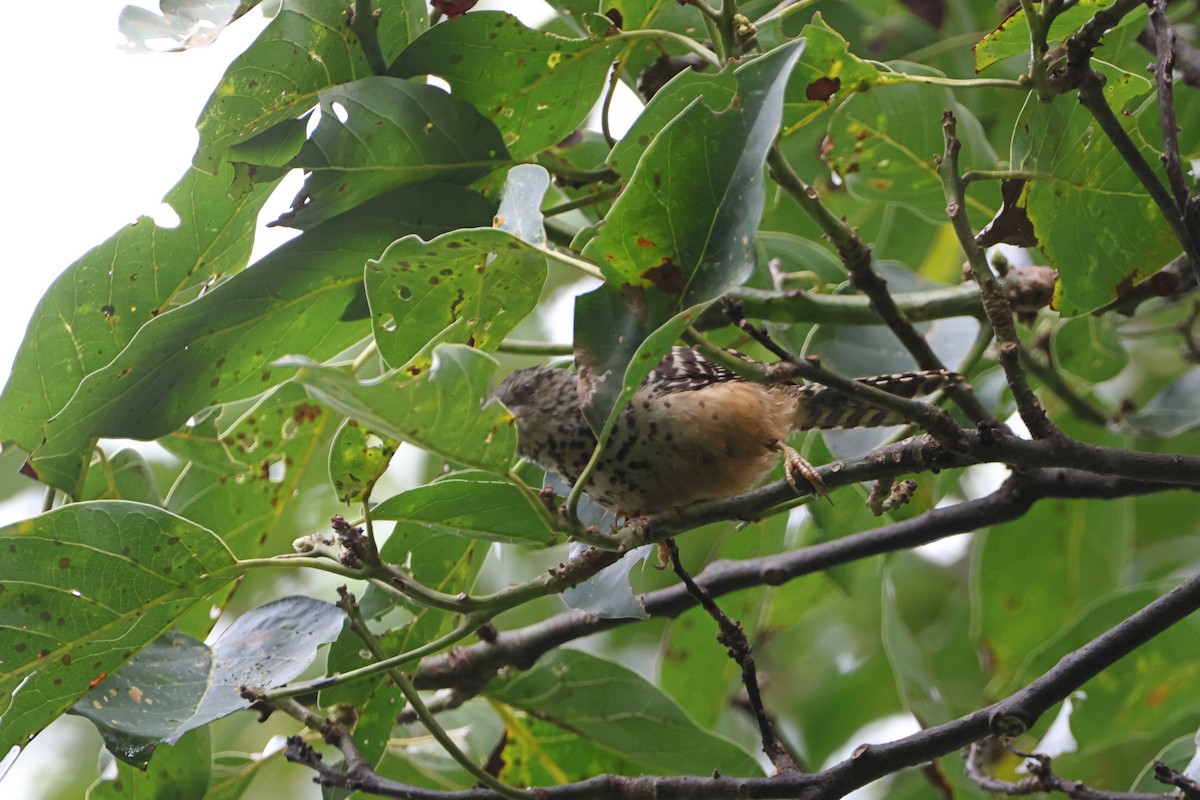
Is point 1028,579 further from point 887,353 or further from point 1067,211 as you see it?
point 1067,211

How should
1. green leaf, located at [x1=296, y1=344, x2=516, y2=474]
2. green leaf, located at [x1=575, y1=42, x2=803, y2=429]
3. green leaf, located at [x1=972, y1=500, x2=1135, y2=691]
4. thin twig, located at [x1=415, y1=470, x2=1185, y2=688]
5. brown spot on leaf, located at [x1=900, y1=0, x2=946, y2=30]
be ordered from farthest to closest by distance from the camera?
brown spot on leaf, located at [x1=900, y1=0, x2=946, y2=30] → green leaf, located at [x1=972, y1=500, x2=1135, y2=691] → thin twig, located at [x1=415, y1=470, x2=1185, y2=688] → green leaf, located at [x1=575, y1=42, x2=803, y2=429] → green leaf, located at [x1=296, y1=344, x2=516, y2=474]

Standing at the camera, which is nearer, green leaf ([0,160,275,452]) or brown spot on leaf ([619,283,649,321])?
brown spot on leaf ([619,283,649,321])

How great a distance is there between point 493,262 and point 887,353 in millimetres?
1010

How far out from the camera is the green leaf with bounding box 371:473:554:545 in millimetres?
1662

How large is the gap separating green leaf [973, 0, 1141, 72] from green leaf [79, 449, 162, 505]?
1.58 m

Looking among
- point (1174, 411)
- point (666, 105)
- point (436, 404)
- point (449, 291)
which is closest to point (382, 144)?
point (449, 291)

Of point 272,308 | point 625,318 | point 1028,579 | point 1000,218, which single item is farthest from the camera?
point 1028,579

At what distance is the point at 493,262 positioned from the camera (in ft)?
5.34

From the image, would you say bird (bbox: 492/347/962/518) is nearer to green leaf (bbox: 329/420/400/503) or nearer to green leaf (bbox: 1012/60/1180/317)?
green leaf (bbox: 1012/60/1180/317)

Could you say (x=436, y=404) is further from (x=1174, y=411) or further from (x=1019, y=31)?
(x=1174, y=411)

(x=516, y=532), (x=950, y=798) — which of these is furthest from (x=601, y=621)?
(x=950, y=798)

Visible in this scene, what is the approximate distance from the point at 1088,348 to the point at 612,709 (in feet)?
4.07

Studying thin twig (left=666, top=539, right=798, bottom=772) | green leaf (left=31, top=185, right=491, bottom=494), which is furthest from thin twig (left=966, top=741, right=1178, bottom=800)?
green leaf (left=31, top=185, right=491, bottom=494)

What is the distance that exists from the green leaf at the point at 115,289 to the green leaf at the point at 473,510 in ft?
2.08
